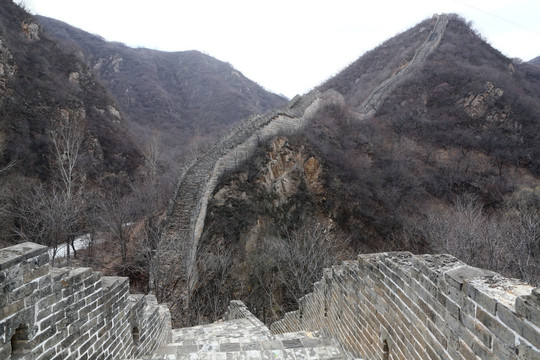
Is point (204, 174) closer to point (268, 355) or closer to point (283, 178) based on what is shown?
point (283, 178)

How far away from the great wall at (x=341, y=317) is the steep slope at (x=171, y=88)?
39110 millimetres

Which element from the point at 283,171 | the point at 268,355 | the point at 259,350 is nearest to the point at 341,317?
the point at 259,350

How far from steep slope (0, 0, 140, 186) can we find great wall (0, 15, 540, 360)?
20512 mm

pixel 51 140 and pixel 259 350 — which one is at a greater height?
pixel 51 140

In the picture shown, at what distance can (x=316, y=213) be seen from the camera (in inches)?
643

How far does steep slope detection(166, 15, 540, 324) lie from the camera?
13266 millimetres

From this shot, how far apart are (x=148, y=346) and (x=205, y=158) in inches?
525

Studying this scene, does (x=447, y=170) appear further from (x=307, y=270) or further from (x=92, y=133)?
(x=92, y=133)

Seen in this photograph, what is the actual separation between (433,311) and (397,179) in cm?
1871

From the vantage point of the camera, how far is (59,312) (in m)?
3.03

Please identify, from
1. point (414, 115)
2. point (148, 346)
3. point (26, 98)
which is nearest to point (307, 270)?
point (148, 346)

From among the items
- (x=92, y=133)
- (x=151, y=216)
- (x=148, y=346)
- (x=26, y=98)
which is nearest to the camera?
(x=148, y=346)

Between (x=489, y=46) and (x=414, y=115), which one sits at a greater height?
(x=489, y=46)

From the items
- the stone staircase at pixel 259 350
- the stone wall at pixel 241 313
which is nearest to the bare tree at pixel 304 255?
the stone wall at pixel 241 313
